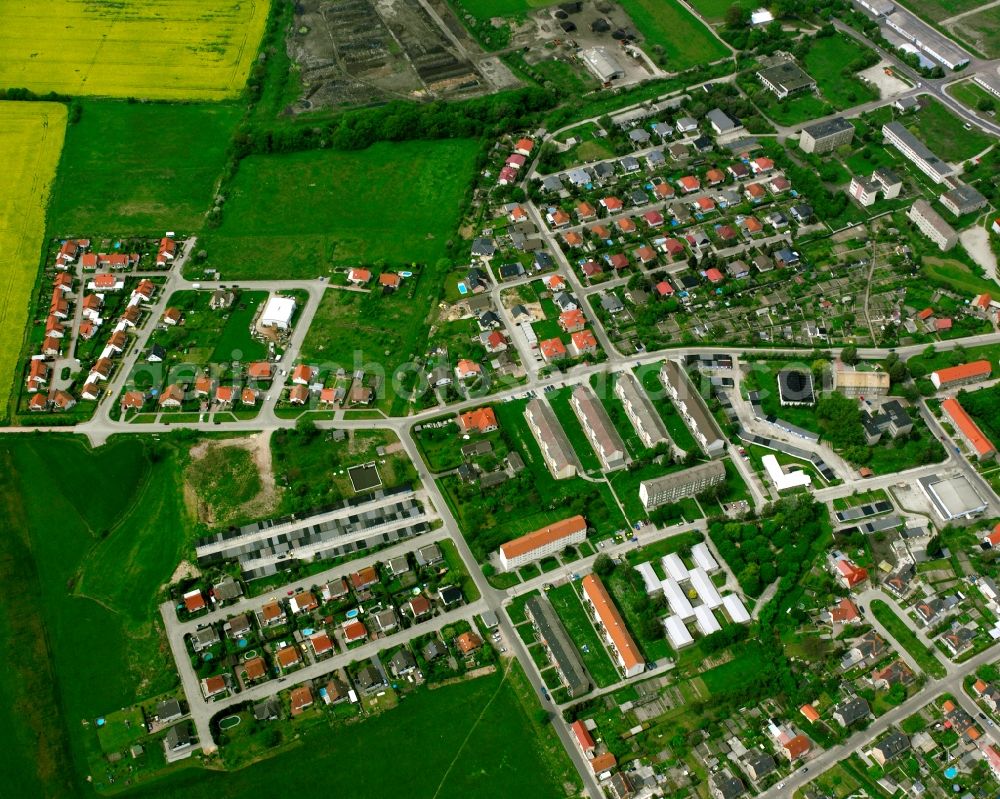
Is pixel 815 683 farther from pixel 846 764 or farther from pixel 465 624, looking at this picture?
pixel 465 624

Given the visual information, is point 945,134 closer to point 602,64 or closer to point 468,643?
point 602,64

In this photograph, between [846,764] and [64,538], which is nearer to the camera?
[846,764]

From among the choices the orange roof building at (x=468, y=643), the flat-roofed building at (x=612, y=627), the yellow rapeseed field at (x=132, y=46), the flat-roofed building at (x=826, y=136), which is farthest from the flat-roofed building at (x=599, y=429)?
the yellow rapeseed field at (x=132, y=46)

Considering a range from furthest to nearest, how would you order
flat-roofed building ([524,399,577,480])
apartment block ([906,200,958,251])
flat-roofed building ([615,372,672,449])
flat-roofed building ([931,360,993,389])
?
apartment block ([906,200,958,251])
flat-roofed building ([931,360,993,389])
flat-roofed building ([615,372,672,449])
flat-roofed building ([524,399,577,480])

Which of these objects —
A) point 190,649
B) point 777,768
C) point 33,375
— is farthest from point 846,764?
point 33,375

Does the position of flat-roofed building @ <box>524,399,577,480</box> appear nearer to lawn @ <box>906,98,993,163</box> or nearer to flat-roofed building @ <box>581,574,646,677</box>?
flat-roofed building @ <box>581,574,646,677</box>

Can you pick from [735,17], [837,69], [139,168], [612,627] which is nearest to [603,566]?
[612,627]

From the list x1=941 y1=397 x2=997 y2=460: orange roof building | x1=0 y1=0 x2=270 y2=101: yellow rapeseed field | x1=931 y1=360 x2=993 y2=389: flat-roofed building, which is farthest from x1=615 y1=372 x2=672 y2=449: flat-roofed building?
x1=0 y1=0 x2=270 y2=101: yellow rapeseed field
